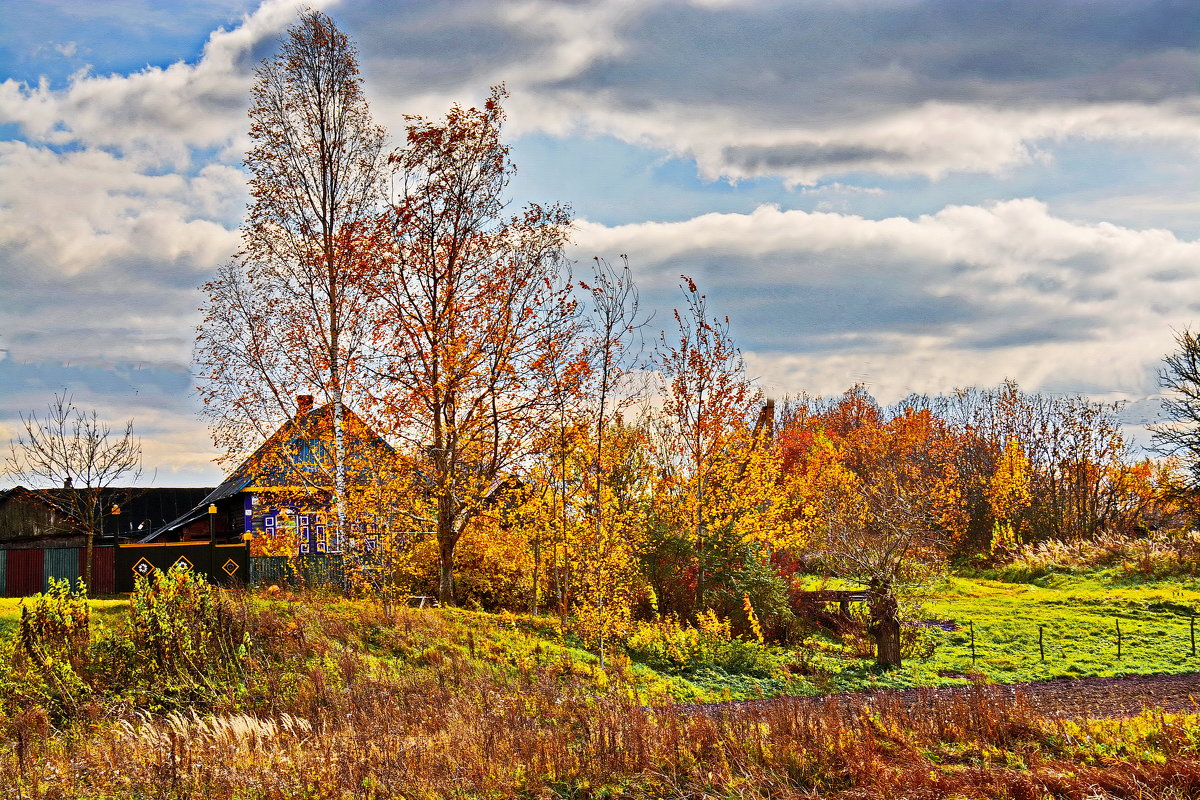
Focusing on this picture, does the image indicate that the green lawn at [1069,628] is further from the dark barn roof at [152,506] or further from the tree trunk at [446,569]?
the dark barn roof at [152,506]

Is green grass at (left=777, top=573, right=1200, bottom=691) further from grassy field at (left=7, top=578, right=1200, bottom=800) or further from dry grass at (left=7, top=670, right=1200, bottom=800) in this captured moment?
dry grass at (left=7, top=670, right=1200, bottom=800)

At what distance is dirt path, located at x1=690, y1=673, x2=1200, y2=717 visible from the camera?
12.0 meters

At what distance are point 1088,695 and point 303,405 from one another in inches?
665

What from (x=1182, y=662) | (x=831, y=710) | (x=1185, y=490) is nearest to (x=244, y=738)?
(x=831, y=710)

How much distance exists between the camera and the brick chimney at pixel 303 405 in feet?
69.1

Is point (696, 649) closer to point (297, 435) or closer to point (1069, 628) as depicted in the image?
point (1069, 628)

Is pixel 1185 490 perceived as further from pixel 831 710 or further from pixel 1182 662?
pixel 831 710

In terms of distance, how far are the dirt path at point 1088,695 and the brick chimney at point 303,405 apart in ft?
41.0

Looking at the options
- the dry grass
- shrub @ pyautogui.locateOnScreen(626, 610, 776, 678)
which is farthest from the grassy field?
shrub @ pyautogui.locateOnScreen(626, 610, 776, 678)

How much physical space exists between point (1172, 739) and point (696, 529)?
1039cm

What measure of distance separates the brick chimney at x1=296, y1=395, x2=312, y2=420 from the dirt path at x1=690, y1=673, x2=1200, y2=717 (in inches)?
492

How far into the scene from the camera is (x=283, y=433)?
20828 mm

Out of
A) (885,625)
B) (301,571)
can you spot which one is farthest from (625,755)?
(301,571)

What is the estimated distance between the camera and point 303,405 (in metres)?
21.3
